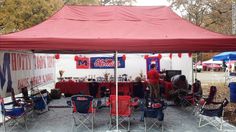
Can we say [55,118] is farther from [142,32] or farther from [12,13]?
[12,13]

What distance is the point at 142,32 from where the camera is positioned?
324 inches

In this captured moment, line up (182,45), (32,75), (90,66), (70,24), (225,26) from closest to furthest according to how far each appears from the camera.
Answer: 1. (182,45)
2. (70,24)
3. (32,75)
4. (90,66)
5. (225,26)

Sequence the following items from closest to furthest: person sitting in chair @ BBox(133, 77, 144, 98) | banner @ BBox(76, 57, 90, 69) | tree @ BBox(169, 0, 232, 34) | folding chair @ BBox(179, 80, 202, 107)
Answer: folding chair @ BBox(179, 80, 202, 107)
person sitting in chair @ BBox(133, 77, 144, 98)
banner @ BBox(76, 57, 90, 69)
tree @ BBox(169, 0, 232, 34)

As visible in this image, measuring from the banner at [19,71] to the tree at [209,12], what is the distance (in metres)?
11.9

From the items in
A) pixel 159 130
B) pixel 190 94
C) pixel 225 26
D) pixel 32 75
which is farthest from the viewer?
pixel 225 26

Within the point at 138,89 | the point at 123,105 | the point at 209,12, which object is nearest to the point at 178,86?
the point at 138,89

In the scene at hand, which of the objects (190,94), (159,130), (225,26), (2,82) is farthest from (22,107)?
(225,26)

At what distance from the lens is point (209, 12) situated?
22.8 m

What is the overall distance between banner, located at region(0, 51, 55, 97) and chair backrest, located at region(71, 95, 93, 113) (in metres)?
2.40

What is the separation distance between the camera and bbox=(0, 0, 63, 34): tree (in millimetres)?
17625

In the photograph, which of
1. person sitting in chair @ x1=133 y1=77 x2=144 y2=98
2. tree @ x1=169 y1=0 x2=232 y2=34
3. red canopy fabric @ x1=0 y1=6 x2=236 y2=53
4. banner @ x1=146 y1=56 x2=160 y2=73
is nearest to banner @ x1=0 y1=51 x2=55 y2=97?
red canopy fabric @ x1=0 y1=6 x2=236 y2=53

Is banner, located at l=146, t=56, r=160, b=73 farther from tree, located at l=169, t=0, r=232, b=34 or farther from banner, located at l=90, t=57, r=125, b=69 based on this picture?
tree, located at l=169, t=0, r=232, b=34

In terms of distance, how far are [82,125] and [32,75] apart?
4652 mm

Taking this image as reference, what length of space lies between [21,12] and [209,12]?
12100 millimetres
